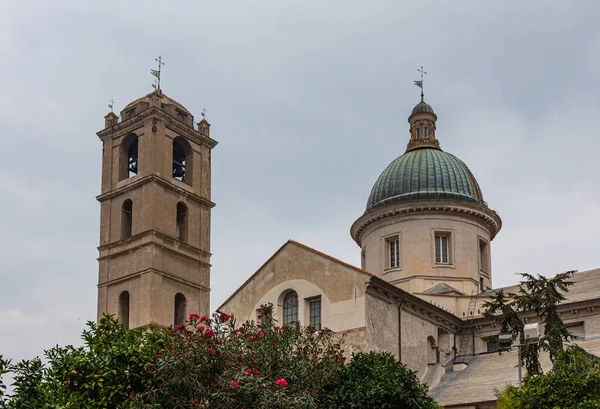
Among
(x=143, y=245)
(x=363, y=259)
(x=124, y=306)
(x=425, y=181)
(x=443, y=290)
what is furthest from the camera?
(x=124, y=306)

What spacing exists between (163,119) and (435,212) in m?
19.0

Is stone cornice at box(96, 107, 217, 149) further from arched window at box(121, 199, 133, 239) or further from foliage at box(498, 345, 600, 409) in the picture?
foliage at box(498, 345, 600, 409)

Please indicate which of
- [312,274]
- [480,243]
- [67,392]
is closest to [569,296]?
[480,243]

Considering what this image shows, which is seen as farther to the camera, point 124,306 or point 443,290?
point 124,306

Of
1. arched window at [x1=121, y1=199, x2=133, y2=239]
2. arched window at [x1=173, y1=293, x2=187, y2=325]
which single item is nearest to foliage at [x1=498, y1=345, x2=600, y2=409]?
arched window at [x1=173, y1=293, x2=187, y2=325]

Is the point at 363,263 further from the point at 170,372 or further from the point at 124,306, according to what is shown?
the point at 170,372

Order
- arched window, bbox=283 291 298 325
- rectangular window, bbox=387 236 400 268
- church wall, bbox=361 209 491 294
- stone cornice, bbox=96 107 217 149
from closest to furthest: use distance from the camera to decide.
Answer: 1. arched window, bbox=283 291 298 325
2. church wall, bbox=361 209 491 294
3. rectangular window, bbox=387 236 400 268
4. stone cornice, bbox=96 107 217 149

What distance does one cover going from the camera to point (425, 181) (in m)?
47.7

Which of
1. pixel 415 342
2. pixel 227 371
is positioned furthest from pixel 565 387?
pixel 415 342

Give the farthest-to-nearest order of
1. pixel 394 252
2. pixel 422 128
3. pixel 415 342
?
1. pixel 422 128
2. pixel 394 252
3. pixel 415 342

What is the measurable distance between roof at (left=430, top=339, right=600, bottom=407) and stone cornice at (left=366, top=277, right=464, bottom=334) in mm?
1773

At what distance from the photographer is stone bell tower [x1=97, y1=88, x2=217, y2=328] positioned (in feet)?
176

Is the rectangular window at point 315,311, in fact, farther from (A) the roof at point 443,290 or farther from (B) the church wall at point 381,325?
(A) the roof at point 443,290

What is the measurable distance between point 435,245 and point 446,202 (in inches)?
85.1
